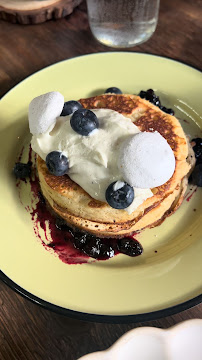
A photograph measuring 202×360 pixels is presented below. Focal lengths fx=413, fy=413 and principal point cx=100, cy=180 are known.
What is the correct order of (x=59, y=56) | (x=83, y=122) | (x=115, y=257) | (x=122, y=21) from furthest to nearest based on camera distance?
(x=59, y=56) → (x=122, y=21) → (x=115, y=257) → (x=83, y=122)

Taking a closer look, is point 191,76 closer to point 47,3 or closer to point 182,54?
point 182,54

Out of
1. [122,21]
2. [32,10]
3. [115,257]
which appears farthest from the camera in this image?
[32,10]

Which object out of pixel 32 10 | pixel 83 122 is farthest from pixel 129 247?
pixel 32 10

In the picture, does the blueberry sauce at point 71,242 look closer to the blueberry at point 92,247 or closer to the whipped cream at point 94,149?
the blueberry at point 92,247

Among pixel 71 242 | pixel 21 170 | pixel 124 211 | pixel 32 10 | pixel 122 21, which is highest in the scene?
pixel 122 21

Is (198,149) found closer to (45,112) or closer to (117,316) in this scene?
(45,112)

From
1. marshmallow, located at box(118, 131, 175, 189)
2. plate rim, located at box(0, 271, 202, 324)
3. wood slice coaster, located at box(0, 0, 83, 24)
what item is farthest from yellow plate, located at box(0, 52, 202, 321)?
wood slice coaster, located at box(0, 0, 83, 24)

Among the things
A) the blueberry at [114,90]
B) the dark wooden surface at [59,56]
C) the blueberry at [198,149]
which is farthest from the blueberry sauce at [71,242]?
the blueberry at [114,90]
